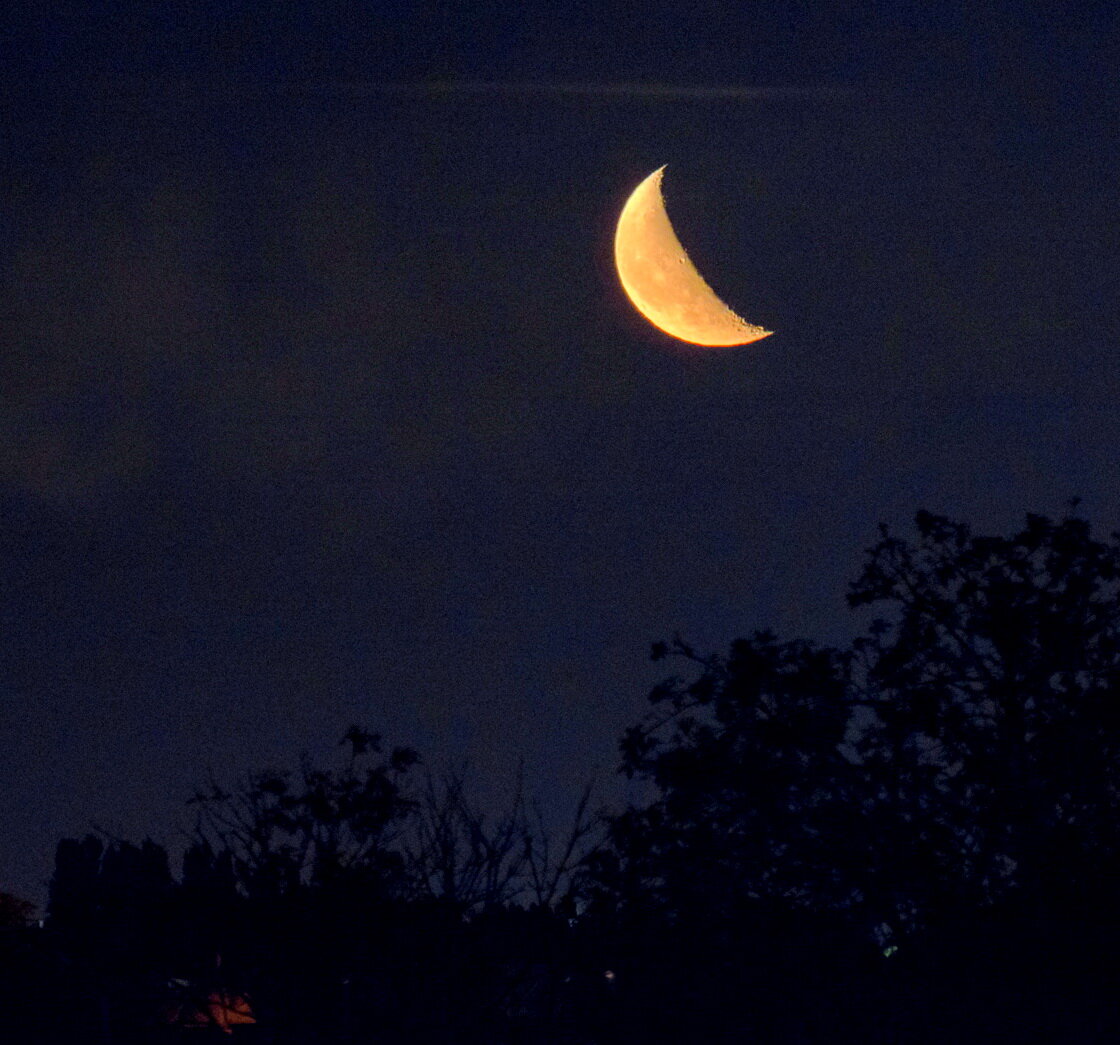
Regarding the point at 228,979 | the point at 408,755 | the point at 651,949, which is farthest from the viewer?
the point at 408,755

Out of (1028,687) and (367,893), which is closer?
(1028,687)

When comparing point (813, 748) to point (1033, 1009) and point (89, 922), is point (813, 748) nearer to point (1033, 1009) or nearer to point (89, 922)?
point (1033, 1009)

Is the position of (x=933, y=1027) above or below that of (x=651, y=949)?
below

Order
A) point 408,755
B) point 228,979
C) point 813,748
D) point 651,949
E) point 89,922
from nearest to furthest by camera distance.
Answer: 1. point 813,748
2. point 651,949
3. point 228,979
4. point 408,755
5. point 89,922

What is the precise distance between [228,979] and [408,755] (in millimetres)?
5363

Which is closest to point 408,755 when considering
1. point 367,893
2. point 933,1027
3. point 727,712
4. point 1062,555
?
point 367,893

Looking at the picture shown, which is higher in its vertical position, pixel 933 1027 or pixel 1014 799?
pixel 1014 799

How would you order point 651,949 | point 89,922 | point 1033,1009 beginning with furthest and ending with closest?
point 89,922 → point 651,949 → point 1033,1009

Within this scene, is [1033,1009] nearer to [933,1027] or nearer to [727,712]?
[933,1027]

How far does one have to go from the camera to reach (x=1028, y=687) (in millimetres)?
19609

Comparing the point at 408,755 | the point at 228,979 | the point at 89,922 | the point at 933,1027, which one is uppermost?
the point at 408,755

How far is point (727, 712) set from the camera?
20891 millimetres

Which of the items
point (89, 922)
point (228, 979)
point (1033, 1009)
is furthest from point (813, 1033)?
point (89, 922)

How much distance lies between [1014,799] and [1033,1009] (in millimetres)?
3013
